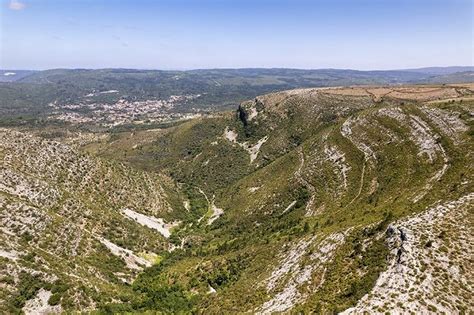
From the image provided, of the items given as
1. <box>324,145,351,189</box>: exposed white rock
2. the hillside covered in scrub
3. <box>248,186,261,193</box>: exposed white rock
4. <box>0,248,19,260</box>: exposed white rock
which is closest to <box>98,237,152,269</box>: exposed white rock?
the hillside covered in scrub

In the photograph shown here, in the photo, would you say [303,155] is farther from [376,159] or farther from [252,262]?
[252,262]

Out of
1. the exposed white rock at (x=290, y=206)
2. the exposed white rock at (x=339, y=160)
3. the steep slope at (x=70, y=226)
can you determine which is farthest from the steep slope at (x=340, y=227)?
the steep slope at (x=70, y=226)

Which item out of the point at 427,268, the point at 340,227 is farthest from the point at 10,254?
the point at 427,268

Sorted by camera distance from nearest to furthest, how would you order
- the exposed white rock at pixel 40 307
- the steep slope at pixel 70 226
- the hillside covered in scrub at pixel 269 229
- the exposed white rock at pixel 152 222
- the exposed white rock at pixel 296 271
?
the hillside covered in scrub at pixel 269 229, the exposed white rock at pixel 296 271, the exposed white rock at pixel 40 307, the steep slope at pixel 70 226, the exposed white rock at pixel 152 222

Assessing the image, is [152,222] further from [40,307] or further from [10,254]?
[40,307]

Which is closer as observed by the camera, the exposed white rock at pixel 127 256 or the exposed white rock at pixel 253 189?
the exposed white rock at pixel 127 256

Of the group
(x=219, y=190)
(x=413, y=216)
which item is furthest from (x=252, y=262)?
(x=219, y=190)

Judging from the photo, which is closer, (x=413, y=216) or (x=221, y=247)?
(x=413, y=216)

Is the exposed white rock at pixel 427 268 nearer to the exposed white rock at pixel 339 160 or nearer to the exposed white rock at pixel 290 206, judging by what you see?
the exposed white rock at pixel 339 160
